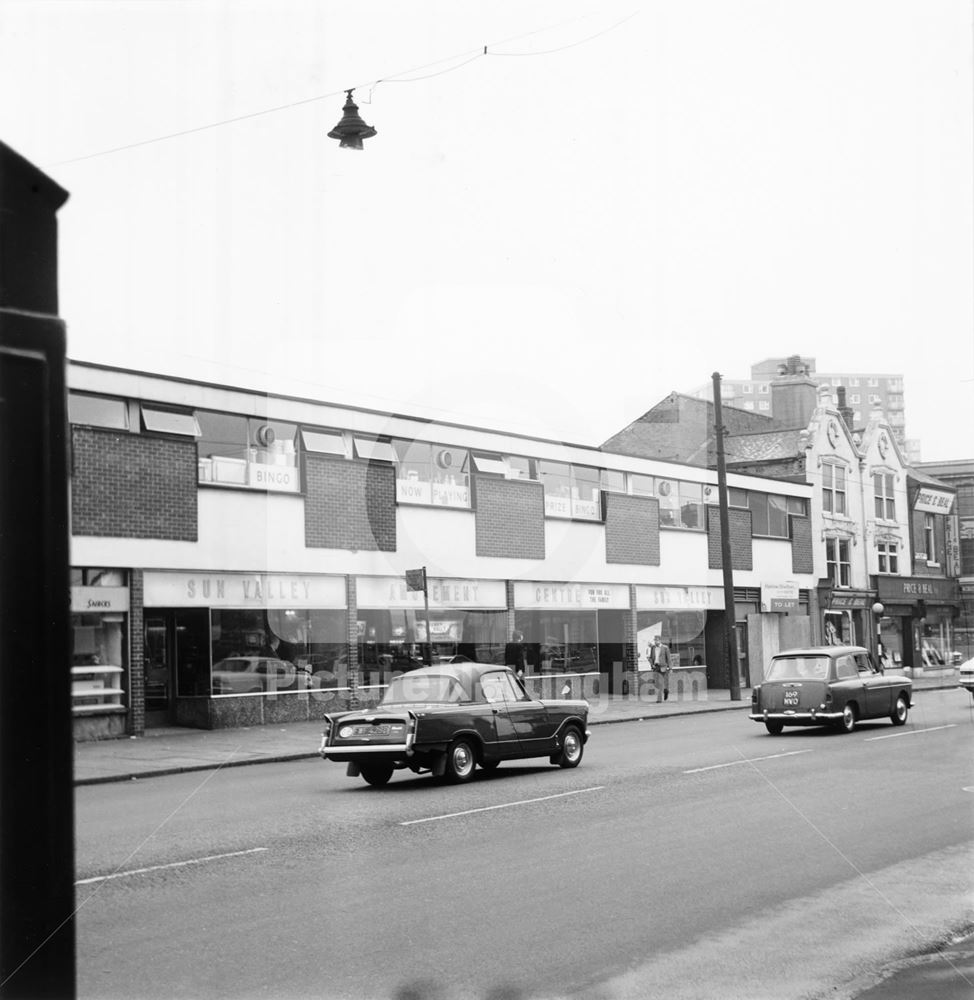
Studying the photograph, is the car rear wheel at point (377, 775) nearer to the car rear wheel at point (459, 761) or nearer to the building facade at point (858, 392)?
the car rear wheel at point (459, 761)

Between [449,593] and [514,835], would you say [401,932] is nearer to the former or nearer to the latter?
[514,835]

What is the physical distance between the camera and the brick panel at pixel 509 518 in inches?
1260

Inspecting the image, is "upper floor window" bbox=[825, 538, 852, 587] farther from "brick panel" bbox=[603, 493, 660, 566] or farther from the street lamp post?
"brick panel" bbox=[603, 493, 660, 566]

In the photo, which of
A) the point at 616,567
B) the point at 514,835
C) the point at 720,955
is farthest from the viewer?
the point at 616,567

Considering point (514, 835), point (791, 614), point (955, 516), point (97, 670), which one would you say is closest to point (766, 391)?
point (955, 516)

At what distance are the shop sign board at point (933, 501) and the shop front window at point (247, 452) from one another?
1482 inches

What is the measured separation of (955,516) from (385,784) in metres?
49.8

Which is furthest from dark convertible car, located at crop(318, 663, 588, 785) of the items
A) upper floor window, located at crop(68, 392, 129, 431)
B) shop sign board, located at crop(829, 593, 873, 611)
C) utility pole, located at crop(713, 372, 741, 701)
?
shop sign board, located at crop(829, 593, 873, 611)

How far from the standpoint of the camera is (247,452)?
26.0m

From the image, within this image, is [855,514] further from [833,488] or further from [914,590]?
[914,590]

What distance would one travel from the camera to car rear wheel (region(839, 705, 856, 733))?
71.5 ft

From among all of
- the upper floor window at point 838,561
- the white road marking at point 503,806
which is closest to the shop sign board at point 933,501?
the upper floor window at point 838,561

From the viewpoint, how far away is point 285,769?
60.2 feet

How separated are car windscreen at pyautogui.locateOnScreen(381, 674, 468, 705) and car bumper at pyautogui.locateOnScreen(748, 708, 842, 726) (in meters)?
8.26
